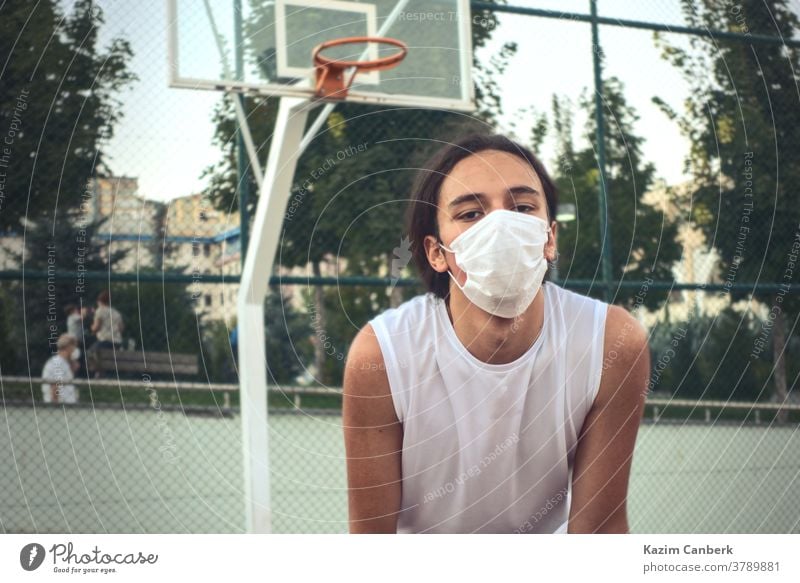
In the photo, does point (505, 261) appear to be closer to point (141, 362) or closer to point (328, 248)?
point (328, 248)

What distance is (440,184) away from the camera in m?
2.37

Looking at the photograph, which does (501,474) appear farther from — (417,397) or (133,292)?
(133,292)

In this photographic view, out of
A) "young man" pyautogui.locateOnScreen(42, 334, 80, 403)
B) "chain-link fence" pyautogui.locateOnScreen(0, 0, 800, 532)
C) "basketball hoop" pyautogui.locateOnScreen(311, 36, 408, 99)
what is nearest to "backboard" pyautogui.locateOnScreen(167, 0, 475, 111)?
"basketball hoop" pyautogui.locateOnScreen(311, 36, 408, 99)

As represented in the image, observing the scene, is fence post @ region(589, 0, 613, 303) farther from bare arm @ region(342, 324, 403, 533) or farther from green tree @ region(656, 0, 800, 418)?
bare arm @ region(342, 324, 403, 533)

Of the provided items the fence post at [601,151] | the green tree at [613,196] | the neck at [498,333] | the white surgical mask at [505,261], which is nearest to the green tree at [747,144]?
the green tree at [613,196]

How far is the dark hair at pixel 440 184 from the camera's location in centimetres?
237

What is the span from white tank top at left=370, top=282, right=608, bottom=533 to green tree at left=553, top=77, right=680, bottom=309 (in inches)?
82.6

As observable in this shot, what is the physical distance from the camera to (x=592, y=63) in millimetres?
4199

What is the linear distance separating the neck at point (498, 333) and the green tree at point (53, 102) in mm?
1925

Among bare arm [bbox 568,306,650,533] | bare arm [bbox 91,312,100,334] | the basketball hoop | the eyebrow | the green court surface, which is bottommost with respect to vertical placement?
the green court surface

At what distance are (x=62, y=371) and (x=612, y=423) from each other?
2374 millimetres

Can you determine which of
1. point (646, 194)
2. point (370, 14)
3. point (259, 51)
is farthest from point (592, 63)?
point (259, 51)

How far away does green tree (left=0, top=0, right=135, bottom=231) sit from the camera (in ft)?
11.5

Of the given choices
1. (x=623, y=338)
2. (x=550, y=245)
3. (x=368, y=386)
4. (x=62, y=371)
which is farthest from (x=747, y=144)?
(x=62, y=371)
